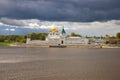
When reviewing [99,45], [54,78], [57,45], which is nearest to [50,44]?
[57,45]

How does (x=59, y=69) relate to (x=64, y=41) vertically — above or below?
below

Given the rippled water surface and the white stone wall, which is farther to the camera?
the white stone wall

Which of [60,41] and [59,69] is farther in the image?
[60,41]

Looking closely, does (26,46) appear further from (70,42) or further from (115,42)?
(115,42)

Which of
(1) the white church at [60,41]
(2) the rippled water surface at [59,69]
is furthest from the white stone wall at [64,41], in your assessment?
(2) the rippled water surface at [59,69]

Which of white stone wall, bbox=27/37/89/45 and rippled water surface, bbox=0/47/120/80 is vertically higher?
white stone wall, bbox=27/37/89/45

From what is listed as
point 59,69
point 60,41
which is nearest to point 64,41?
point 60,41

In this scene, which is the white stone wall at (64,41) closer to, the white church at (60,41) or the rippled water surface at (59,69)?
the white church at (60,41)

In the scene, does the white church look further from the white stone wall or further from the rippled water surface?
the rippled water surface

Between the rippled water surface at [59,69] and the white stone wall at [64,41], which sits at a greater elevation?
the white stone wall at [64,41]

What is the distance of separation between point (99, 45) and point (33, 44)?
48755 mm

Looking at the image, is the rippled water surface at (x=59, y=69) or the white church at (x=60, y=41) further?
A: the white church at (x=60, y=41)

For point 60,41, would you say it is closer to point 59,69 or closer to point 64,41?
point 64,41

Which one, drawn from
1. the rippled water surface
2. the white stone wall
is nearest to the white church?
the white stone wall
